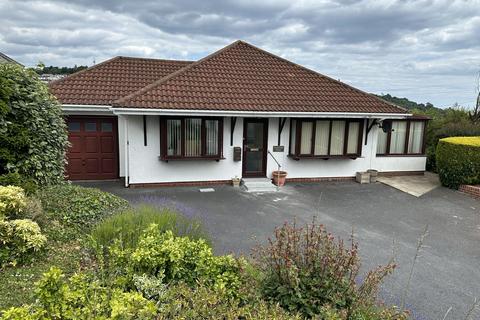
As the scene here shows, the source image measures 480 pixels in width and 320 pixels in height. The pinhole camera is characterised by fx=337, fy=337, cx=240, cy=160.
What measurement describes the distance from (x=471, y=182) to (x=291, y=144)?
19.8ft

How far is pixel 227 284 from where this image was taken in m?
3.91

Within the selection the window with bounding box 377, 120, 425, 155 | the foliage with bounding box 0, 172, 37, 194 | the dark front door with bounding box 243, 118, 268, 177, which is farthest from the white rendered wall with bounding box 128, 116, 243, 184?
the window with bounding box 377, 120, 425, 155

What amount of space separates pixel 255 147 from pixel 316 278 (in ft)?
27.7

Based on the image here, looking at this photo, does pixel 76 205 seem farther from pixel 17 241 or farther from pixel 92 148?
pixel 92 148

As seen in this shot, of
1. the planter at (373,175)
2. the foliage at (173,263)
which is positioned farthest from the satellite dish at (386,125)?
the foliage at (173,263)

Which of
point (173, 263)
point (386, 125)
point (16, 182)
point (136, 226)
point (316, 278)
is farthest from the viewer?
point (386, 125)

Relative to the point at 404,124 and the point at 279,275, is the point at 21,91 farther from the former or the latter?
the point at 404,124

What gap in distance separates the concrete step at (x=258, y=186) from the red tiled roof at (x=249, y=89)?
8.03 feet

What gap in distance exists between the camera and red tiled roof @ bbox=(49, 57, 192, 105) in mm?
11469

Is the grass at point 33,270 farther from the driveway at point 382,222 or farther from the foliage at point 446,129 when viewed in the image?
the foliage at point 446,129

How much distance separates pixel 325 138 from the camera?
12031 mm

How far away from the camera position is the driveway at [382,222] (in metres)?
5.27

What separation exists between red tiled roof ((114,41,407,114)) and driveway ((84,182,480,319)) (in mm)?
2765

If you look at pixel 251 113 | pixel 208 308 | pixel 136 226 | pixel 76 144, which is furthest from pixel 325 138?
pixel 208 308
